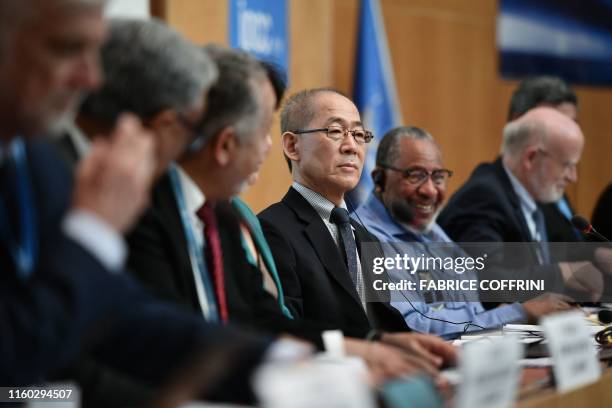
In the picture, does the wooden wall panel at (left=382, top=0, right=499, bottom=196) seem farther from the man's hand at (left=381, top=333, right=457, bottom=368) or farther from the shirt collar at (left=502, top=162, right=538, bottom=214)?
the man's hand at (left=381, top=333, right=457, bottom=368)

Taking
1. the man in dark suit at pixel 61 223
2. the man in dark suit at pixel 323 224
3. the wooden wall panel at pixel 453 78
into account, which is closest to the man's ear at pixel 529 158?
the man in dark suit at pixel 323 224

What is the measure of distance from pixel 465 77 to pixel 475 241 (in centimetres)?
402

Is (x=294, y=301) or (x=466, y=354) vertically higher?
(x=466, y=354)

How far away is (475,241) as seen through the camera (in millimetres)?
4215

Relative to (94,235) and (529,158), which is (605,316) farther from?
(94,235)

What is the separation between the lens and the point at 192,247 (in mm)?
2086

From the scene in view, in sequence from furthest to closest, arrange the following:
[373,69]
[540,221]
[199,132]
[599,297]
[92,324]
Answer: [373,69], [540,221], [599,297], [199,132], [92,324]

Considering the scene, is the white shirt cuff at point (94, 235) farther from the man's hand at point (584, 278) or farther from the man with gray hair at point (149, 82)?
the man's hand at point (584, 278)

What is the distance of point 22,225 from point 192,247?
1.86 ft

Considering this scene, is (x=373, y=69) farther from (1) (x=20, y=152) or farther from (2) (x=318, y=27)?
(1) (x=20, y=152)

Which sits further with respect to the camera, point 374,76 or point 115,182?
point 374,76

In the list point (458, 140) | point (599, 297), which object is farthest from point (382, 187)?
point (458, 140)

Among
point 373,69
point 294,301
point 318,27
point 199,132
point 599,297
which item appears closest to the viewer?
point 199,132

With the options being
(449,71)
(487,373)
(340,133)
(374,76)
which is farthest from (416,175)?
(449,71)
